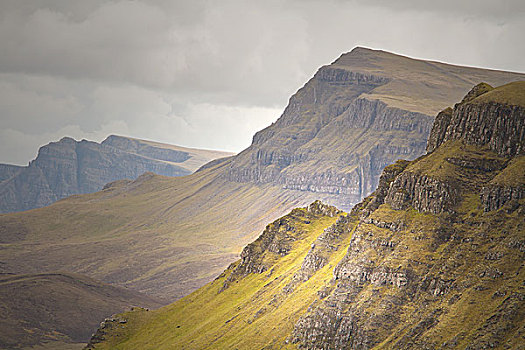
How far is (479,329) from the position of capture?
191 metres

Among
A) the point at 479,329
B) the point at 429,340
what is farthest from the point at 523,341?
the point at 429,340

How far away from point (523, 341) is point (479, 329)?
15108mm

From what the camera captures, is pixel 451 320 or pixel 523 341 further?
pixel 451 320

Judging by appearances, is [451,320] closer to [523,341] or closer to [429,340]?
[429,340]

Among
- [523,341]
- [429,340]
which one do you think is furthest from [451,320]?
[523,341]

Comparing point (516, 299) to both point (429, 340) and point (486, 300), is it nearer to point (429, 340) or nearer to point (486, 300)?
point (486, 300)

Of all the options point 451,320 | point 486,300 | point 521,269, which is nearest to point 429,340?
point 451,320

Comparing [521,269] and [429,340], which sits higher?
[521,269]

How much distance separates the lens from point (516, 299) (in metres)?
191

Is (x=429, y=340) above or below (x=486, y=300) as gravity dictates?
below

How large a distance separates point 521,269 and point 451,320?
26.1m

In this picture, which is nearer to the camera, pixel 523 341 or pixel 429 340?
pixel 523 341

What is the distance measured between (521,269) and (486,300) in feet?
46.2

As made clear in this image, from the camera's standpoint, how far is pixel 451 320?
655ft
